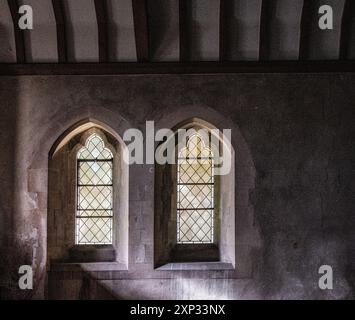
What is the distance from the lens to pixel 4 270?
6.43m

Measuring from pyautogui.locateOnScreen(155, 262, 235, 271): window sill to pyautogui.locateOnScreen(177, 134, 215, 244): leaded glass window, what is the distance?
0.36 meters

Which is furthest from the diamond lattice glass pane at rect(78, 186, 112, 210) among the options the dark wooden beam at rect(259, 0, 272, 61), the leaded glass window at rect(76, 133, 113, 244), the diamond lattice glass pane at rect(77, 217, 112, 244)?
the dark wooden beam at rect(259, 0, 272, 61)

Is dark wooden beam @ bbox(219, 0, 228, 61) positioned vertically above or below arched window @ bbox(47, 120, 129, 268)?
above

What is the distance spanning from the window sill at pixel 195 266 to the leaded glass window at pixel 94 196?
98 cm

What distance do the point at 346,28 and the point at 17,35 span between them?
452 cm

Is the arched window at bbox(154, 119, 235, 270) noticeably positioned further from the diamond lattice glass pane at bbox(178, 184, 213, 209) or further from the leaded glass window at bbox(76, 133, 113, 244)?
the leaded glass window at bbox(76, 133, 113, 244)

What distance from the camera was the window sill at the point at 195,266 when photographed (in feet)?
21.3

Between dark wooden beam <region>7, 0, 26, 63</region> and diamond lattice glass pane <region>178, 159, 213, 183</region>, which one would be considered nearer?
dark wooden beam <region>7, 0, 26, 63</region>

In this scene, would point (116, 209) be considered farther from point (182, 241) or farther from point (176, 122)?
point (176, 122)

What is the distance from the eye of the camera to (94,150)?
273 inches

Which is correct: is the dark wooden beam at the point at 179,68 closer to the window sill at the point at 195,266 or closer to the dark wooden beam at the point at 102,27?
the dark wooden beam at the point at 102,27

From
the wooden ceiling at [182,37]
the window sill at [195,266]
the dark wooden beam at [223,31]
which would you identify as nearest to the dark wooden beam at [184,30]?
the wooden ceiling at [182,37]

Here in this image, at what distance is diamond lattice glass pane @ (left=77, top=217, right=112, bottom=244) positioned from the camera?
6.88 metres

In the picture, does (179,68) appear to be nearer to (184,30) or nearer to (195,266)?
(184,30)
